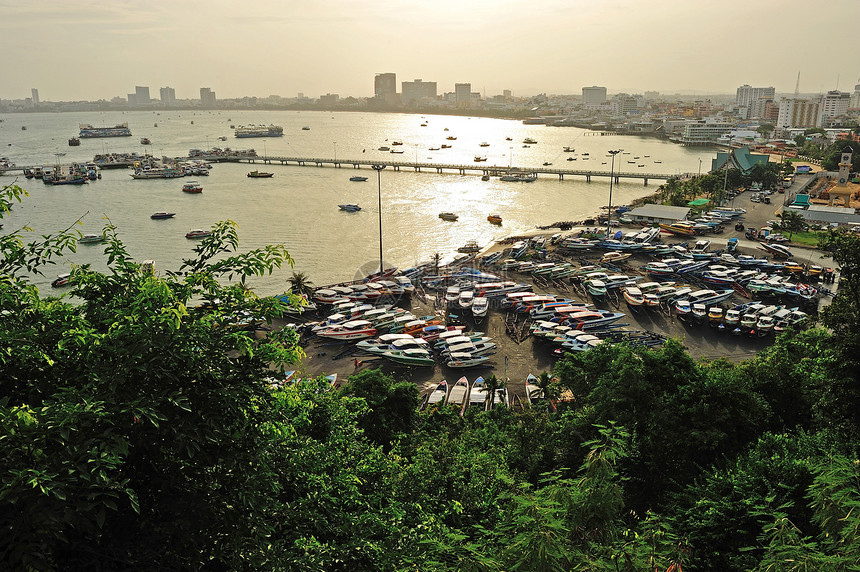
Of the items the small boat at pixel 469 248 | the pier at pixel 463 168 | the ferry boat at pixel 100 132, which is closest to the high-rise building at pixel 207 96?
Answer: the ferry boat at pixel 100 132

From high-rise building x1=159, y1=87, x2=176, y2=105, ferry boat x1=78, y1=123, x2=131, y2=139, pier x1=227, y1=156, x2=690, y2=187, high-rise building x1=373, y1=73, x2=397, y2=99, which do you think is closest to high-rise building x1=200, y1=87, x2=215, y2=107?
high-rise building x1=159, y1=87, x2=176, y2=105

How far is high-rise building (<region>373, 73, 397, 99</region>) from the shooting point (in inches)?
4658

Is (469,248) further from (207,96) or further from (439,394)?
(207,96)

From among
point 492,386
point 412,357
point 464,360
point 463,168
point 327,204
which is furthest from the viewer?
point 463,168

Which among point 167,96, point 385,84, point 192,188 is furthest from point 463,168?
point 167,96

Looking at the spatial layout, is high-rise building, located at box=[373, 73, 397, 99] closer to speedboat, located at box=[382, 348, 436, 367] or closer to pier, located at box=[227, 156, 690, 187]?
pier, located at box=[227, 156, 690, 187]

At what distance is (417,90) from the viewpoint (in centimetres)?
12788

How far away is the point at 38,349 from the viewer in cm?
217

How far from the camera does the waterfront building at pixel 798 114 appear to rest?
57.5 metres

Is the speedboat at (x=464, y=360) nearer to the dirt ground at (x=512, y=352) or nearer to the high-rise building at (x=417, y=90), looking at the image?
the dirt ground at (x=512, y=352)

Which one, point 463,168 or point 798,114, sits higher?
point 798,114

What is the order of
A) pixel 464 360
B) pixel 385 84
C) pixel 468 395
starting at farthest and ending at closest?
1. pixel 385 84
2. pixel 464 360
3. pixel 468 395

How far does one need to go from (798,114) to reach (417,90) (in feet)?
284

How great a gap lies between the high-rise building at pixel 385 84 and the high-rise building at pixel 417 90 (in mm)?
5979
